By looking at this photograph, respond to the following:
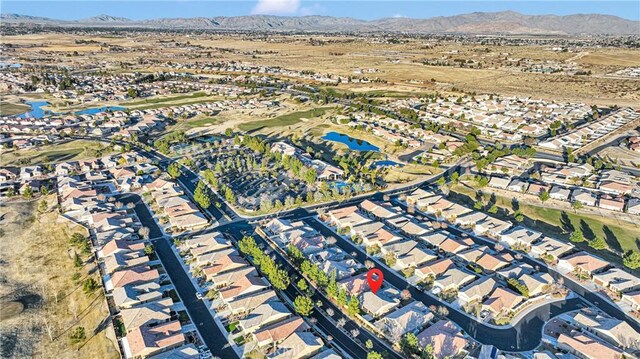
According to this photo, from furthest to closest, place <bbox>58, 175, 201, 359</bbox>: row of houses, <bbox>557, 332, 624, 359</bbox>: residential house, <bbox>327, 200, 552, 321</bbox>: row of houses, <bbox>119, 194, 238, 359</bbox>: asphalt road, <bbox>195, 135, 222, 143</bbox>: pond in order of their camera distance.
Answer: <bbox>195, 135, 222, 143</bbox>: pond < <bbox>327, 200, 552, 321</bbox>: row of houses < <bbox>119, 194, 238, 359</bbox>: asphalt road < <bbox>58, 175, 201, 359</bbox>: row of houses < <bbox>557, 332, 624, 359</bbox>: residential house

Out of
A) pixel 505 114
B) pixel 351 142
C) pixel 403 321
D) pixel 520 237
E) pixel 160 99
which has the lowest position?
pixel 403 321

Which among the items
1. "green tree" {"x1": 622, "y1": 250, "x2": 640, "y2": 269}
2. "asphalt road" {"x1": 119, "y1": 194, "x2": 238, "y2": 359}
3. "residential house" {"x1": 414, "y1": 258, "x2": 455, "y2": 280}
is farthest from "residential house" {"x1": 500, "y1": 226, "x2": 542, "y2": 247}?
"asphalt road" {"x1": 119, "y1": 194, "x2": 238, "y2": 359}

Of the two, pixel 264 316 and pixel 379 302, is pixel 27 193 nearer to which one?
pixel 264 316

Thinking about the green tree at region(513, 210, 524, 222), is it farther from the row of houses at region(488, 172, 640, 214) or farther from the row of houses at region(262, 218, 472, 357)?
the row of houses at region(262, 218, 472, 357)

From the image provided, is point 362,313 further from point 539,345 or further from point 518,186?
point 518,186

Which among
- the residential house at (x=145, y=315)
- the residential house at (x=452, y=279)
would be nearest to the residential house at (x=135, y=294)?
the residential house at (x=145, y=315)

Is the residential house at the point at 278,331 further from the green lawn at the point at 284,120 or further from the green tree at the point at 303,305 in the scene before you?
the green lawn at the point at 284,120

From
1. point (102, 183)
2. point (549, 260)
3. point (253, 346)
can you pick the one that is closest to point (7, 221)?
point (102, 183)

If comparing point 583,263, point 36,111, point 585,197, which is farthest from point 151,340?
point 36,111
